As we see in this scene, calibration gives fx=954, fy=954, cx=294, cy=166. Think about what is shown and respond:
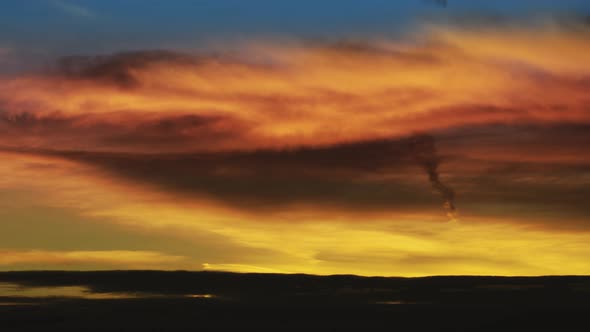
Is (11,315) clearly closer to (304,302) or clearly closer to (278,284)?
(304,302)

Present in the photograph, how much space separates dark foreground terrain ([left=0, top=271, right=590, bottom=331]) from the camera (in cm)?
4538

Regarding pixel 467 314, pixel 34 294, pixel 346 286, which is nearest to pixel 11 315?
pixel 34 294

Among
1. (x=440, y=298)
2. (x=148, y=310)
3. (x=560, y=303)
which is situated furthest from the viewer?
(x=440, y=298)

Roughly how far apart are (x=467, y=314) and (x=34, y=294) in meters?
29.3

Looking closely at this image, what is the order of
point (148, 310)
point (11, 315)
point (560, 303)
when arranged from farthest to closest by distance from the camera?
point (560, 303), point (148, 310), point (11, 315)

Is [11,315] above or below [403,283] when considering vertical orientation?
below

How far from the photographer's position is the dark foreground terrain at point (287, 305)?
149 ft

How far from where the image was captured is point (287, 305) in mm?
55312

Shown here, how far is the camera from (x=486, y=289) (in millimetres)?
70688

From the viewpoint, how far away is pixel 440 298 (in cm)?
6259

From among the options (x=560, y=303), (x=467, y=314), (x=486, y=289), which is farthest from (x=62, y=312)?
(x=486, y=289)

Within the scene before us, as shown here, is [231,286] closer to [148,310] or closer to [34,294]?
[34,294]

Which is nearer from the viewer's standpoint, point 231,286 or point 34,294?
point 34,294

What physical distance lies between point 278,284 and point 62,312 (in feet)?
93.7
